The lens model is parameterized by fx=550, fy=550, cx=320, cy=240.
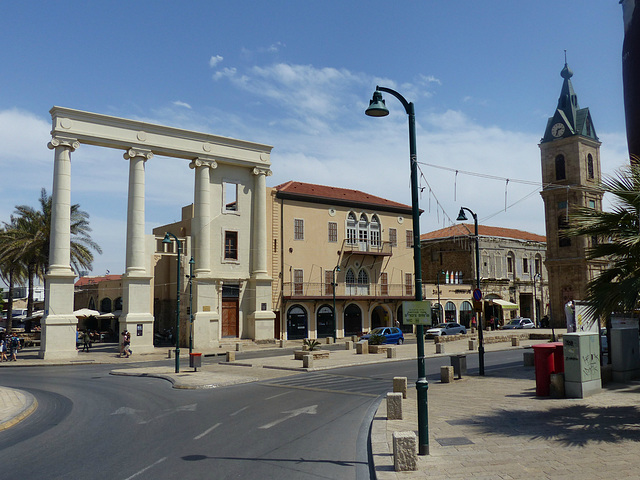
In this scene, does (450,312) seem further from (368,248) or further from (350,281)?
(350,281)

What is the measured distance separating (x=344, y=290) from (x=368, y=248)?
15.5ft

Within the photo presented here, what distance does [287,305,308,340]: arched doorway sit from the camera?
45625 millimetres

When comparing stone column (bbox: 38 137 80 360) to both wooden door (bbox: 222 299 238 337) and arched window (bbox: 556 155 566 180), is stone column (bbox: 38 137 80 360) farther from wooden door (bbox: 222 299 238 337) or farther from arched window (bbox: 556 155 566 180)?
arched window (bbox: 556 155 566 180)

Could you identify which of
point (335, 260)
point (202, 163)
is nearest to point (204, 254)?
point (202, 163)

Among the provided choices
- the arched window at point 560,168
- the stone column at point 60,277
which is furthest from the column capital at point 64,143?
the arched window at point 560,168

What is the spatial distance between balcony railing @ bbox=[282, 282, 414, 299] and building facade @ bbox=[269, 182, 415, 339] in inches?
3.2

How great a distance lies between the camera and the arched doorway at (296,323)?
45.6 metres

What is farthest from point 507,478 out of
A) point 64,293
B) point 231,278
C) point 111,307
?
point 111,307

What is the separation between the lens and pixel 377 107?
10227 mm

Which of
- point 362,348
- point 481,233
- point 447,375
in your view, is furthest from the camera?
point 481,233

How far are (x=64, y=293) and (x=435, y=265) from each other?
4246 cm

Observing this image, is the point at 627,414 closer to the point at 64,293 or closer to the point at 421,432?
the point at 421,432

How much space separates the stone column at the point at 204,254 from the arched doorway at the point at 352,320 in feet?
44.4

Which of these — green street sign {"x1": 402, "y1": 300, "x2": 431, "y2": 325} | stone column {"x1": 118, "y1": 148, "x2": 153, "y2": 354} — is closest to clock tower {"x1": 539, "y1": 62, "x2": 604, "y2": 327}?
stone column {"x1": 118, "y1": 148, "x2": 153, "y2": 354}
